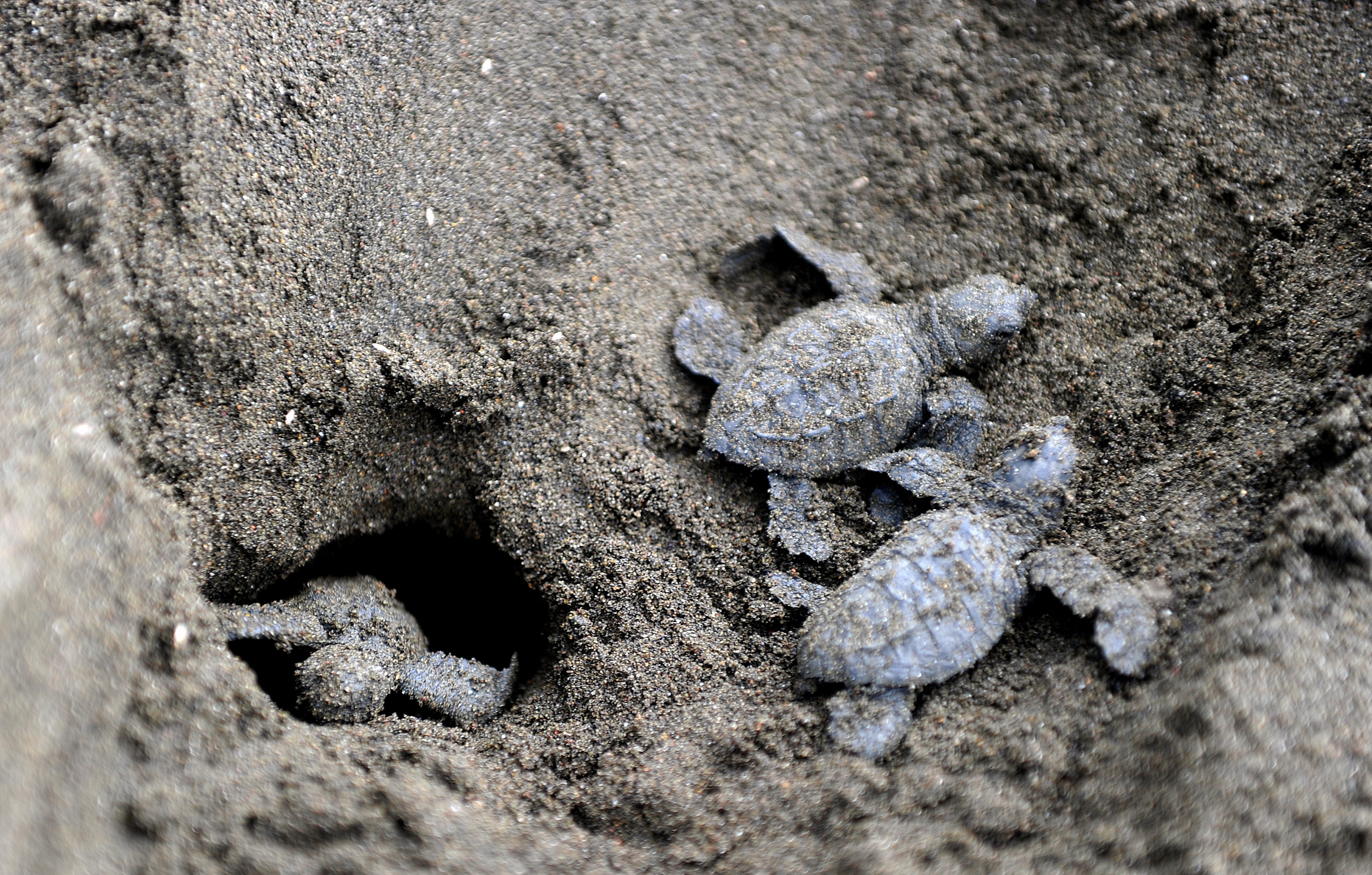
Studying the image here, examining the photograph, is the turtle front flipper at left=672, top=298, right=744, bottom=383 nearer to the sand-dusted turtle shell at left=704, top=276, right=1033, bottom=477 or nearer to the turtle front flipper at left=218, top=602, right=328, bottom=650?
the sand-dusted turtle shell at left=704, top=276, right=1033, bottom=477

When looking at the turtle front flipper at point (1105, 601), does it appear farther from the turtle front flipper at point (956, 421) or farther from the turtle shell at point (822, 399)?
the turtle shell at point (822, 399)

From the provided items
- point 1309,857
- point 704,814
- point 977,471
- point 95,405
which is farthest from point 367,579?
point 1309,857

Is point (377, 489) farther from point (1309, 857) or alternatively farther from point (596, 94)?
point (1309, 857)

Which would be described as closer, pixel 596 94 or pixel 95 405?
pixel 95 405

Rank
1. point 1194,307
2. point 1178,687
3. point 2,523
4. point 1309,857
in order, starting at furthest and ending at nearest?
1. point 1194,307
2. point 1178,687
3. point 2,523
4. point 1309,857

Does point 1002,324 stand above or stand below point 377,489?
above

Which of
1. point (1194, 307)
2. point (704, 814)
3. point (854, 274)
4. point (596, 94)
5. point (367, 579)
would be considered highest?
point (1194, 307)

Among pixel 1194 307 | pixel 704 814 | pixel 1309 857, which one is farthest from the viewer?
pixel 1194 307
